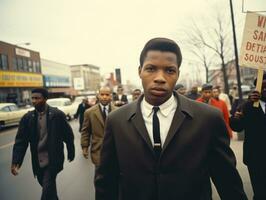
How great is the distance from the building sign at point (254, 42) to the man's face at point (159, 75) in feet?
7.44

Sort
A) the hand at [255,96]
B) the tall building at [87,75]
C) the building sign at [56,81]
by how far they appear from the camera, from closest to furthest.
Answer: the hand at [255,96] → the building sign at [56,81] → the tall building at [87,75]

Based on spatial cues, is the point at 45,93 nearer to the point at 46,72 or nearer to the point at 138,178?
the point at 138,178

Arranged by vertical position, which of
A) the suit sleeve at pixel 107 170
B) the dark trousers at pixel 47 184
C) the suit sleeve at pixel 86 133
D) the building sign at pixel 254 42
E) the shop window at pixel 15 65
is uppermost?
the shop window at pixel 15 65

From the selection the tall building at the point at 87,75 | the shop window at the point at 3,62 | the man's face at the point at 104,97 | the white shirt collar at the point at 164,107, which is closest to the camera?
the white shirt collar at the point at 164,107

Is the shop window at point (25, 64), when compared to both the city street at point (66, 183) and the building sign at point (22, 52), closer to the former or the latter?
the building sign at point (22, 52)

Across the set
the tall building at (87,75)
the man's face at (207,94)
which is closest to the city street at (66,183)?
the man's face at (207,94)

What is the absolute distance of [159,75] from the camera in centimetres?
173

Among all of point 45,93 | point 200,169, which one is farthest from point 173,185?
point 45,93

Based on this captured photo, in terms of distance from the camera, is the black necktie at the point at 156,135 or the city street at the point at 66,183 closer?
the black necktie at the point at 156,135

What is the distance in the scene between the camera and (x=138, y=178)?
1710mm

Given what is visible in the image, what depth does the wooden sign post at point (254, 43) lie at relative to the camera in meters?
3.52

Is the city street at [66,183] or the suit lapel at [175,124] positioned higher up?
the suit lapel at [175,124]

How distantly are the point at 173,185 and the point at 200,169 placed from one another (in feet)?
0.68

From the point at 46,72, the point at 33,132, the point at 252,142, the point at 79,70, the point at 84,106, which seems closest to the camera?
the point at 252,142
